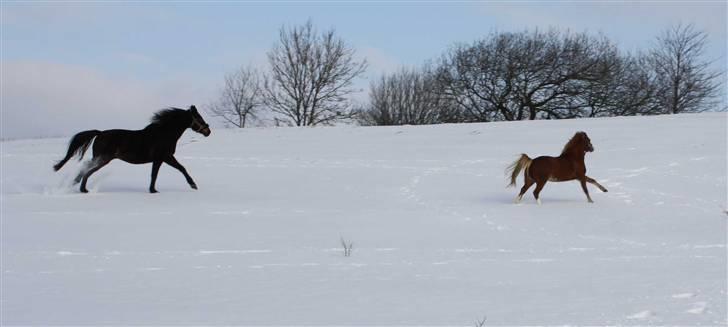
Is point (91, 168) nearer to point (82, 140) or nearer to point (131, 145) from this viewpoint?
point (82, 140)

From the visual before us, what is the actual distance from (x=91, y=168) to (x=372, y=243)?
6.32 m

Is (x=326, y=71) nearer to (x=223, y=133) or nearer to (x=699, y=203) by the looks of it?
(x=223, y=133)

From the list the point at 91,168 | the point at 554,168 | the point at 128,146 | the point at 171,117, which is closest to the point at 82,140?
the point at 91,168

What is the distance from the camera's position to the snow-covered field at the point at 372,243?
475 cm

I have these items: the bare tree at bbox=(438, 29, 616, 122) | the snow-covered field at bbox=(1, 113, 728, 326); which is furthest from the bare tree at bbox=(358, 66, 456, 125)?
the snow-covered field at bbox=(1, 113, 728, 326)

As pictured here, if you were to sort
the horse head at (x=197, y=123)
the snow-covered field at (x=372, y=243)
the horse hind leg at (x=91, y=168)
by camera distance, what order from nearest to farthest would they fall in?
the snow-covered field at (x=372, y=243)
the horse hind leg at (x=91, y=168)
the horse head at (x=197, y=123)

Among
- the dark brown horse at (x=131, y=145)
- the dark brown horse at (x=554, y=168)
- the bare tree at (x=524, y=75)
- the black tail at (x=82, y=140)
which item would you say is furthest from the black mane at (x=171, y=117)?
the bare tree at (x=524, y=75)

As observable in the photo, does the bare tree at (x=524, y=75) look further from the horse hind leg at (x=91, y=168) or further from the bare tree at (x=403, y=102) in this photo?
the horse hind leg at (x=91, y=168)

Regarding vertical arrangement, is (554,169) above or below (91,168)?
above

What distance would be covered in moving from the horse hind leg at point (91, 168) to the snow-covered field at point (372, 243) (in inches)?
7.7

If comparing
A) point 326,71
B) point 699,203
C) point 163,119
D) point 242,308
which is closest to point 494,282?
point 242,308

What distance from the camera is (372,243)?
24.7ft

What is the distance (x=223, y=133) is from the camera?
24344 mm

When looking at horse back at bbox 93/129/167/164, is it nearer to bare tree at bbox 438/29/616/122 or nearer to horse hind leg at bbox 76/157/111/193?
horse hind leg at bbox 76/157/111/193
